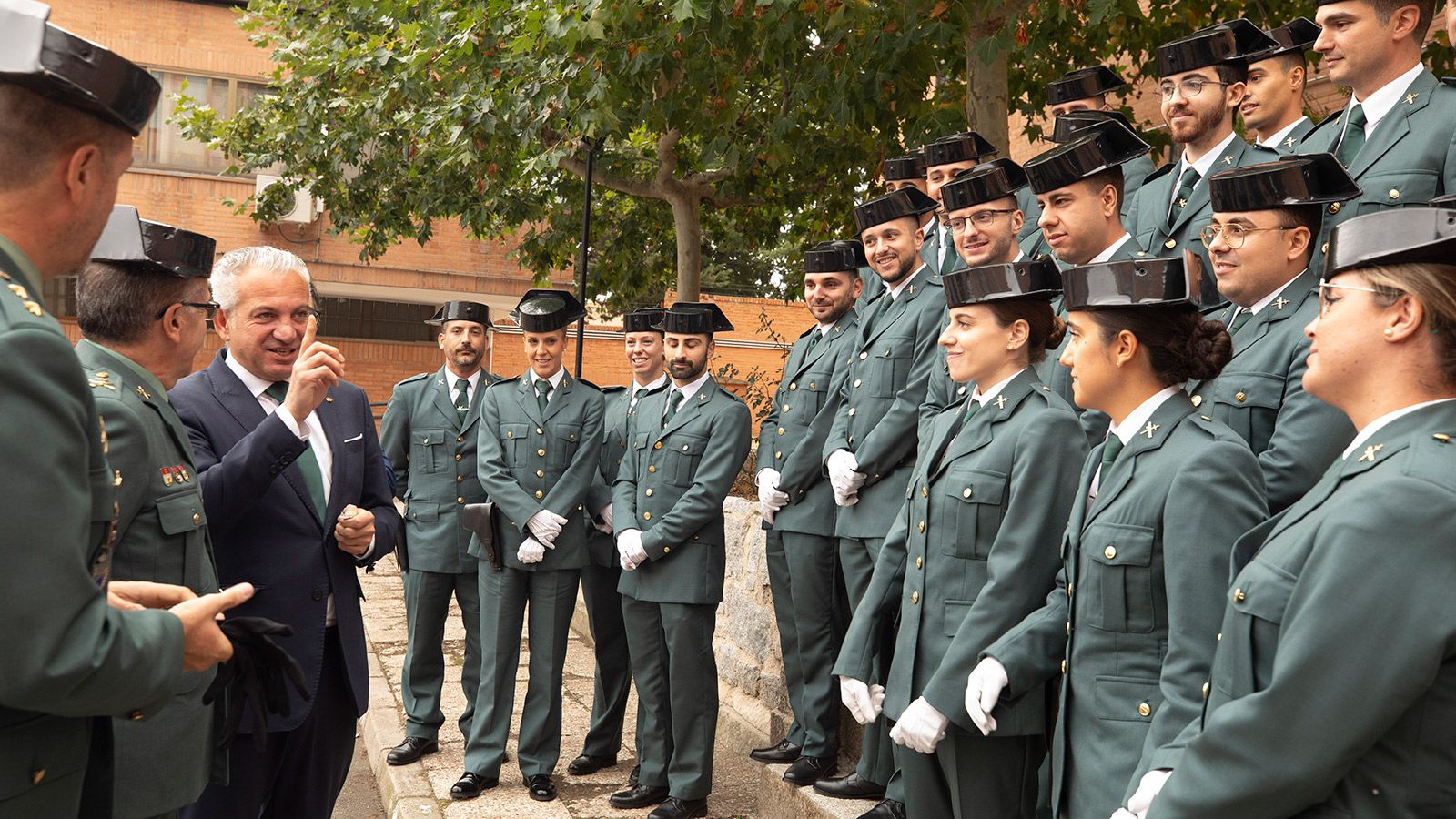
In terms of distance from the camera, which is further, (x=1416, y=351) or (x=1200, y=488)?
(x=1200, y=488)

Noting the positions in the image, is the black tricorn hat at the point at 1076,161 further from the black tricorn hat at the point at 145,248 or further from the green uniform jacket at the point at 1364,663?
the black tricorn hat at the point at 145,248

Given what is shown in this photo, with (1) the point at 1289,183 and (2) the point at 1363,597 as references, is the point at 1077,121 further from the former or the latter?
(2) the point at 1363,597

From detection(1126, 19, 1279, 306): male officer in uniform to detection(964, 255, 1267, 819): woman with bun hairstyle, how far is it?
151cm

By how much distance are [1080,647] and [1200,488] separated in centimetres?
50

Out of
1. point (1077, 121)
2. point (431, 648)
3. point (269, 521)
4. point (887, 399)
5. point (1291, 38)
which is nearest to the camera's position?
point (269, 521)

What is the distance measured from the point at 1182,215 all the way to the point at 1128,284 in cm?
153

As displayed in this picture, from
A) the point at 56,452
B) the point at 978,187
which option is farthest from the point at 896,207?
the point at 56,452

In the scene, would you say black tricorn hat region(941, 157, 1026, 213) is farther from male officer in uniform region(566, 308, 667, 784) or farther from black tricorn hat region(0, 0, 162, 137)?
black tricorn hat region(0, 0, 162, 137)

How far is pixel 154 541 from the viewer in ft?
8.70

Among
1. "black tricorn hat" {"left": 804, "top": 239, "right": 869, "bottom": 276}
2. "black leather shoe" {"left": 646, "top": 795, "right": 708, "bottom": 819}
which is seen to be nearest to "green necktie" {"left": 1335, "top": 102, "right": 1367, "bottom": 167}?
"black tricorn hat" {"left": 804, "top": 239, "right": 869, "bottom": 276}

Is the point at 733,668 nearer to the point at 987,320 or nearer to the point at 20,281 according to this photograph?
the point at 987,320

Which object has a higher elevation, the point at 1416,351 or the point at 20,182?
the point at 20,182

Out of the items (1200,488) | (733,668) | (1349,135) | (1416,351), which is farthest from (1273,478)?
(733,668)

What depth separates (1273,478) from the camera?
3.05 meters
